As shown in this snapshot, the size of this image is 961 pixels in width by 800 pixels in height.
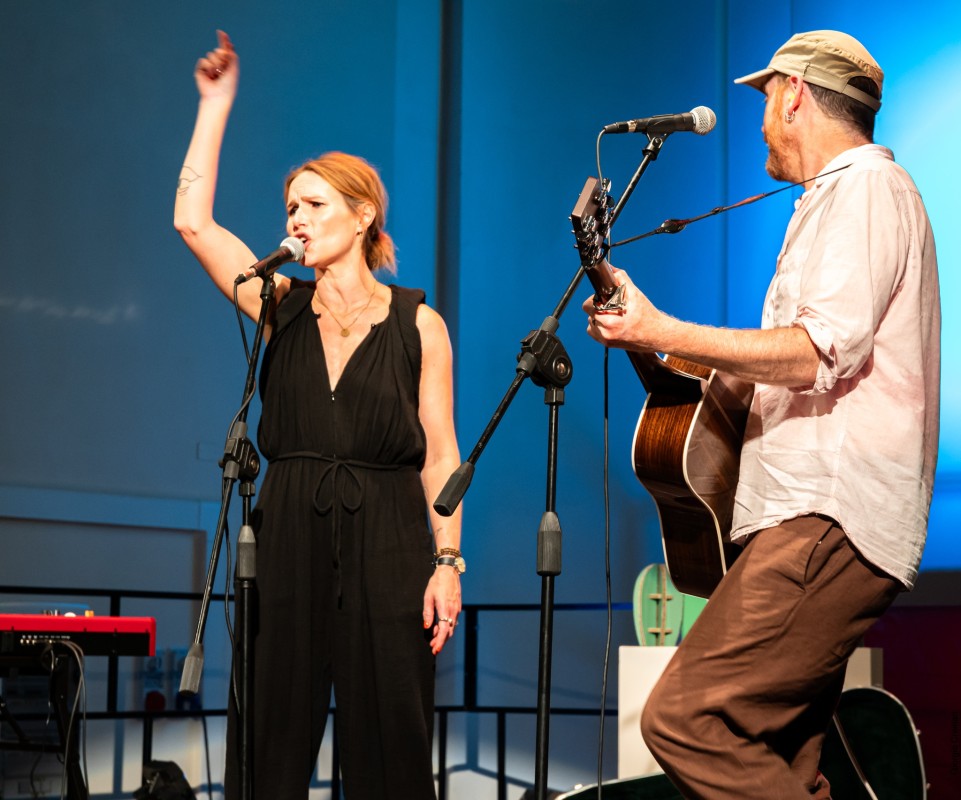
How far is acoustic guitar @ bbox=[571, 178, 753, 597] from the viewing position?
6.87ft

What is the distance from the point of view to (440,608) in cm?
240

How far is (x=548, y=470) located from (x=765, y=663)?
46 cm

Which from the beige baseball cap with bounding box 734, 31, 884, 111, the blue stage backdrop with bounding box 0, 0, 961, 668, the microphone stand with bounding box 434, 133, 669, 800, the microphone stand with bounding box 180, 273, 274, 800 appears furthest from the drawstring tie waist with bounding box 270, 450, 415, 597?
the blue stage backdrop with bounding box 0, 0, 961, 668

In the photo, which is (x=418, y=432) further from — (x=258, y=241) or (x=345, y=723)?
(x=258, y=241)

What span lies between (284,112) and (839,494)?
424 cm

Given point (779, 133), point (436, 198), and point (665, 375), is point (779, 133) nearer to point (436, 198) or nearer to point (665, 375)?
point (665, 375)

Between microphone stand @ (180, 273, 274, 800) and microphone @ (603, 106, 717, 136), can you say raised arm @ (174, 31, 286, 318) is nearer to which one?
microphone stand @ (180, 273, 274, 800)

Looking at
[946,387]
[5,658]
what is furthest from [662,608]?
[5,658]

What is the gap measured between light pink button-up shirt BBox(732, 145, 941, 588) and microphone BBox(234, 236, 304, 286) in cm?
109

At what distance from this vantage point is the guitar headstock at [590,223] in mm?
1822

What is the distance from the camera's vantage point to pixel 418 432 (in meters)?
2.52

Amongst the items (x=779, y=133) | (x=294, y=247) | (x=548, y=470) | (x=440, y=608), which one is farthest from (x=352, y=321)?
(x=779, y=133)

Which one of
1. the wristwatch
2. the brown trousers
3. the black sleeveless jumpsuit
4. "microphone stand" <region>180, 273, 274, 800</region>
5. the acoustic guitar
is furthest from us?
the wristwatch

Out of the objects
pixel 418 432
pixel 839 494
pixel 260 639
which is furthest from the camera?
pixel 418 432
